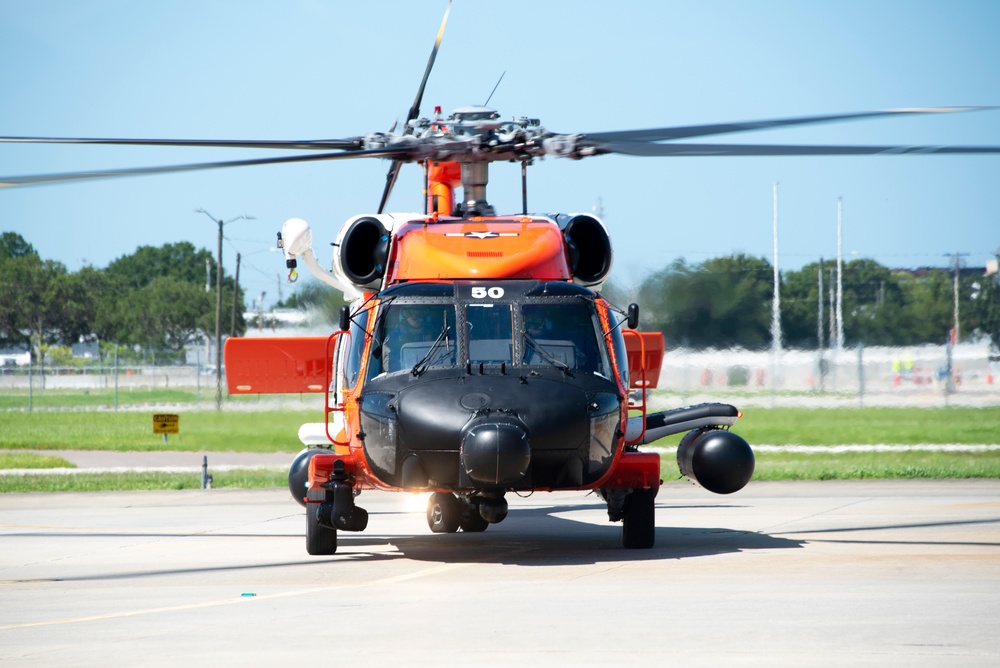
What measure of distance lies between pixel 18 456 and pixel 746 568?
2431 cm

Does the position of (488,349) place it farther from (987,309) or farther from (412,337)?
(987,309)

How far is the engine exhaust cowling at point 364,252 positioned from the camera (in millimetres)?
12922

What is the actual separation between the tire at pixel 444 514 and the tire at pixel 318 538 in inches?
88.5

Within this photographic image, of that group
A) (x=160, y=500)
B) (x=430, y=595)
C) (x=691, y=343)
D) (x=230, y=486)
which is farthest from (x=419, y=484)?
(x=691, y=343)

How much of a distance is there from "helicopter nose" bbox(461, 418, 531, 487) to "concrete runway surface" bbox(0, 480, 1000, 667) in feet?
2.74

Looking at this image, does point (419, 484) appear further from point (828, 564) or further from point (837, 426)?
point (837, 426)

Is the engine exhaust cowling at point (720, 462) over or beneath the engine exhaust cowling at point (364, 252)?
beneath

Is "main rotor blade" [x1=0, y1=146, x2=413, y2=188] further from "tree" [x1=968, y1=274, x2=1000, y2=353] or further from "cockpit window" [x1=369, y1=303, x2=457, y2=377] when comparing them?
"tree" [x1=968, y1=274, x2=1000, y2=353]

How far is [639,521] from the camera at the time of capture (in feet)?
39.8

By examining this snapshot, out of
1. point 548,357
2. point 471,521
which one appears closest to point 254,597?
point 548,357

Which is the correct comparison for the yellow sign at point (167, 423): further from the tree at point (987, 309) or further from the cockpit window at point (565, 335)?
the tree at point (987, 309)

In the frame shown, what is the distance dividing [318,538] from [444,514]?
2549mm

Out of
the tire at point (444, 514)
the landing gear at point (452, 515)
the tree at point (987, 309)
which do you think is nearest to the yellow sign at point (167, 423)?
the landing gear at point (452, 515)

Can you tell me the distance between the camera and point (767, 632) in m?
7.54
